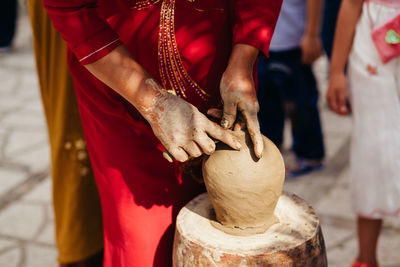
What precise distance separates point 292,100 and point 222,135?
2375mm

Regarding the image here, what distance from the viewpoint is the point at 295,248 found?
1.79m

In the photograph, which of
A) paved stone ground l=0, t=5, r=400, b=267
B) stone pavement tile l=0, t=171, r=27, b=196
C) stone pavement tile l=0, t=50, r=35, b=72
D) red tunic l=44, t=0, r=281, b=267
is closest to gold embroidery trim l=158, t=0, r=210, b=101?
red tunic l=44, t=0, r=281, b=267

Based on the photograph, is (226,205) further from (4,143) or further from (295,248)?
(4,143)

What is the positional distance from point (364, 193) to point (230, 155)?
1.30 meters

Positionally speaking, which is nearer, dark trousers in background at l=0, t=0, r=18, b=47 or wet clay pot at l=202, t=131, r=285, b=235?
wet clay pot at l=202, t=131, r=285, b=235

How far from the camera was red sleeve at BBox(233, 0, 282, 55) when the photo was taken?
200cm

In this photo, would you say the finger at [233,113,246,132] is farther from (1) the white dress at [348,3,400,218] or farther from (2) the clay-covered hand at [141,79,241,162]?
(1) the white dress at [348,3,400,218]

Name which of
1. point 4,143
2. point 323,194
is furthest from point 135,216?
point 4,143

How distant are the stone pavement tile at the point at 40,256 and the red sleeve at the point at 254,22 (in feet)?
6.59

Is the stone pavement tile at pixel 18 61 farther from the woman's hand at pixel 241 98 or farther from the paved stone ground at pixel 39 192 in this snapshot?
the woman's hand at pixel 241 98

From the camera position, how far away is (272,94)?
4.09 metres

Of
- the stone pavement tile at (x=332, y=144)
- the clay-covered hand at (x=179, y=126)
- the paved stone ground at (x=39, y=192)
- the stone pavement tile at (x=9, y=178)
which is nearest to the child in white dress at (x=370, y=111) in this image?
the paved stone ground at (x=39, y=192)

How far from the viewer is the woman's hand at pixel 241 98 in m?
1.87

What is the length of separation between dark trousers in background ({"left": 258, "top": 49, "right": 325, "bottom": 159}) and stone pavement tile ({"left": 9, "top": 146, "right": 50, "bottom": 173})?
73.6 inches
